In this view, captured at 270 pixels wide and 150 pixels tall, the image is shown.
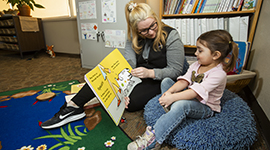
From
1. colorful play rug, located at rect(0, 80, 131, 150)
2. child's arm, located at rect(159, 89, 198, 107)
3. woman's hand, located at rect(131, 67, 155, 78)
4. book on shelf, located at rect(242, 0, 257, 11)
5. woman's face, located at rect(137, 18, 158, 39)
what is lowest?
colorful play rug, located at rect(0, 80, 131, 150)

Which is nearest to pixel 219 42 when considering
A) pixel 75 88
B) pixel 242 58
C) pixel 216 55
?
pixel 216 55

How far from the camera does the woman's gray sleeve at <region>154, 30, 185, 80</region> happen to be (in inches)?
41.6

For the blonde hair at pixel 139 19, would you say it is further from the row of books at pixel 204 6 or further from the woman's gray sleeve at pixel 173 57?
the row of books at pixel 204 6

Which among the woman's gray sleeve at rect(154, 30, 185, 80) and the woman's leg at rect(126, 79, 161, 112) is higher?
the woman's gray sleeve at rect(154, 30, 185, 80)

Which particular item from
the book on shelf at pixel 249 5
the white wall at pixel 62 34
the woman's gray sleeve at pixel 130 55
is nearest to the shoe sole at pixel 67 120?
the woman's gray sleeve at pixel 130 55

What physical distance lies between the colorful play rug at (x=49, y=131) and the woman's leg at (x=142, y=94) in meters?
0.21

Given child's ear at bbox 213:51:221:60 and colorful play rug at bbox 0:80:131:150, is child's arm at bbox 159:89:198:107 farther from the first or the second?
colorful play rug at bbox 0:80:131:150

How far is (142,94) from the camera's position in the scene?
3.61 feet

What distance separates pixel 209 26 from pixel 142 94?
113cm

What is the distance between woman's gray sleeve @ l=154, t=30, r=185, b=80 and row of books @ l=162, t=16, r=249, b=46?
711mm

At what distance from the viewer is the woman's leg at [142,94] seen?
1.09 m

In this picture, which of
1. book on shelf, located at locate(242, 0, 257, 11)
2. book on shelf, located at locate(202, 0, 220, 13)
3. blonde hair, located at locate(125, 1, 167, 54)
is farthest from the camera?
book on shelf, located at locate(202, 0, 220, 13)

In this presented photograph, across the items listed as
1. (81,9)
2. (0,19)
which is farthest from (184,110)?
(0,19)

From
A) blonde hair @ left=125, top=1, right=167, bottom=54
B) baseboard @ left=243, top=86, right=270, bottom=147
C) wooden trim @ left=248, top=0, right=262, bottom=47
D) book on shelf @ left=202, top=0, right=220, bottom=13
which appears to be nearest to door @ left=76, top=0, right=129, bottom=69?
blonde hair @ left=125, top=1, right=167, bottom=54
